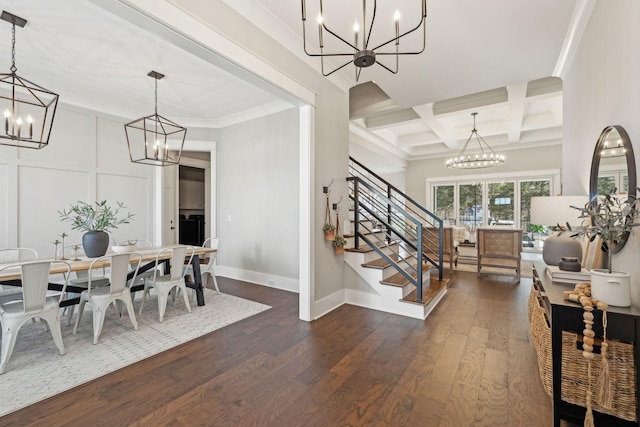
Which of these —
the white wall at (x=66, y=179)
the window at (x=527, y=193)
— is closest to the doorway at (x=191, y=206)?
the white wall at (x=66, y=179)

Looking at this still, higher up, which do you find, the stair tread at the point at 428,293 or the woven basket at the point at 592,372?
the woven basket at the point at 592,372

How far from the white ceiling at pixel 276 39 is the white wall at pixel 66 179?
40 centimetres

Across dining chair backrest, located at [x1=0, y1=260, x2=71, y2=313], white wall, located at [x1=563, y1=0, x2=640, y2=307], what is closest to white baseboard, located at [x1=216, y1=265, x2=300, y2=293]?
dining chair backrest, located at [x1=0, y1=260, x2=71, y2=313]

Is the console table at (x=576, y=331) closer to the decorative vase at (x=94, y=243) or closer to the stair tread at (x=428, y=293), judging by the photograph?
the stair tread at (x=428, y=293)

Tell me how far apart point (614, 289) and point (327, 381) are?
1.79 m

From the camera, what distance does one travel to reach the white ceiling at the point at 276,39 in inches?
98.0

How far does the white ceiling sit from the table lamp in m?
1.63

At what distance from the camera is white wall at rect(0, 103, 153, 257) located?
3896 millimetres

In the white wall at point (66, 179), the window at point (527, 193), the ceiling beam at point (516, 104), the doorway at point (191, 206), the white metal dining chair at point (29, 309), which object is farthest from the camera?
the doorway at point (191, 206)

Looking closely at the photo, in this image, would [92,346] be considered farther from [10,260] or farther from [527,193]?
[527,193]

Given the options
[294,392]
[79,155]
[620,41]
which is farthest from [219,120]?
[620,41]

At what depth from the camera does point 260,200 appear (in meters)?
4.96

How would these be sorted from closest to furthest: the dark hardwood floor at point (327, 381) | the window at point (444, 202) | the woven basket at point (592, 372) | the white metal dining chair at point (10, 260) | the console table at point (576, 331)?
the console table at point (576, 331) → the woven basket at point (592, 372) → the dark hardwood floor at point (327, 381) → the white metal dining chair at point (10, 260) → the window at point (444, 202)

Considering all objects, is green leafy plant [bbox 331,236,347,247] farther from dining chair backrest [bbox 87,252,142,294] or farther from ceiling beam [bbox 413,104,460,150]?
ceiling beam [bbox 413,104,460,150]
